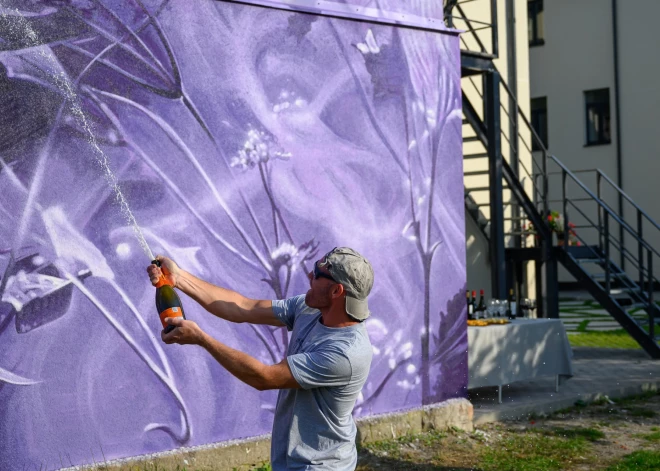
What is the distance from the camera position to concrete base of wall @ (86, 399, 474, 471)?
6.45m

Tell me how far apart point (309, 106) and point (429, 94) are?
1389 millimetres

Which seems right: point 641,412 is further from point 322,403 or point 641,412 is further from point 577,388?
point 322,403

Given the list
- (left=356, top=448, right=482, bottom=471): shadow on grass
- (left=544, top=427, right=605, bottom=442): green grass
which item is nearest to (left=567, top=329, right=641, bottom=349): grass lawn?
(left=544, top=427, right=605, bottom=442): green grass

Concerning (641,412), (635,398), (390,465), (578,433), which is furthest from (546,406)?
(390,465)

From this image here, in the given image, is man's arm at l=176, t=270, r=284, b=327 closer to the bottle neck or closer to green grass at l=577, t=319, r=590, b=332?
the bottle neck

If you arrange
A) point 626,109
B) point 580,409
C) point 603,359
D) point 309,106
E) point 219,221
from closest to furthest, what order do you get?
point 219,221 → point 309,106 → point 580,409 → point 603,359 → point 626,109

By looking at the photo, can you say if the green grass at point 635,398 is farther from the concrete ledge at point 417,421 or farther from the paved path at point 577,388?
the concrete ledge at point 417,421

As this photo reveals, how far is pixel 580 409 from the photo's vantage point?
9672mm

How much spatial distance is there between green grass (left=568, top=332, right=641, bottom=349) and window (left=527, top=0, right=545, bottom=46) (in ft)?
43.8

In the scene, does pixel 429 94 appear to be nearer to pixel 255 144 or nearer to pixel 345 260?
pixel 255 144

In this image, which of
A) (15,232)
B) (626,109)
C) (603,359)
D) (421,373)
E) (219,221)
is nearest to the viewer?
(15,232)

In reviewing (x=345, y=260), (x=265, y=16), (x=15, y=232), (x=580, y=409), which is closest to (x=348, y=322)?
(x=345, y=260)

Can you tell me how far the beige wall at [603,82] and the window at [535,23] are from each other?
0.24m

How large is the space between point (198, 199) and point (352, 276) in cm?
328
